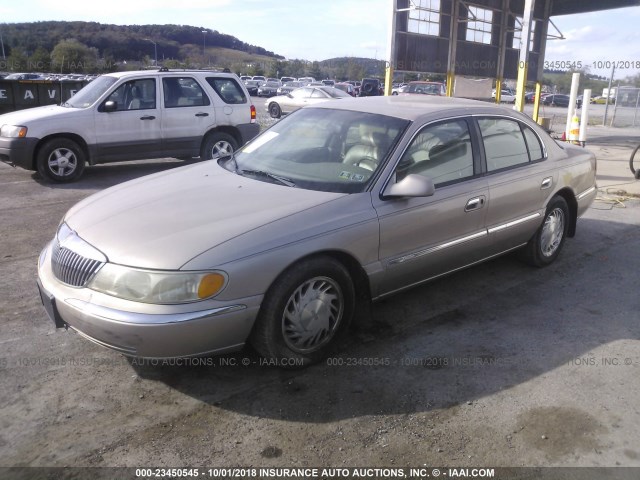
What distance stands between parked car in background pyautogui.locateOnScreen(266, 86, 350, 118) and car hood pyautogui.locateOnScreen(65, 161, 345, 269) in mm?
20353

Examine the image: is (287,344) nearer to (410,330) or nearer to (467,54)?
(410,330)

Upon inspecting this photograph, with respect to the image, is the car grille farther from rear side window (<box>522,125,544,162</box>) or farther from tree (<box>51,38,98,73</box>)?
tree (<box>51,38,98,73</box>)

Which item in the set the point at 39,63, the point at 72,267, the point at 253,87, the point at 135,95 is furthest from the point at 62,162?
the point at 39,63

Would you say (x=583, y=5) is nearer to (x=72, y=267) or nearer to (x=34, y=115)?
(x=34, y=115)

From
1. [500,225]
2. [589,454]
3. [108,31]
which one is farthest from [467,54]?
[108,31]

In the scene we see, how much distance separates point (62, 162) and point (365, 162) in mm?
6531

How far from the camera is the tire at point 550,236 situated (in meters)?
5.32

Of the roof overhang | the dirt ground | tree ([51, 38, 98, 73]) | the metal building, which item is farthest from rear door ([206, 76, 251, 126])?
tree ([51, 38, 98, 73])

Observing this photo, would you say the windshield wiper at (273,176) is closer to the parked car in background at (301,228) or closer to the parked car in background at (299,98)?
the parked car in background at (301,228)

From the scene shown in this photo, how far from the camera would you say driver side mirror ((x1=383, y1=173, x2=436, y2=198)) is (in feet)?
12.0

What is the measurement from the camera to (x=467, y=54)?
53.7ft

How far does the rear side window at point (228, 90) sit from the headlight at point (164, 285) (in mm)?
7680

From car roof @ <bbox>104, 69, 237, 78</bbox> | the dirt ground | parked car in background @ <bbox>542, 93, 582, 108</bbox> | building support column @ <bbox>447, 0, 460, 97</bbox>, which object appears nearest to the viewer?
the dirt ground

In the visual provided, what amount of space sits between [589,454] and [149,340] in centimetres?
234
